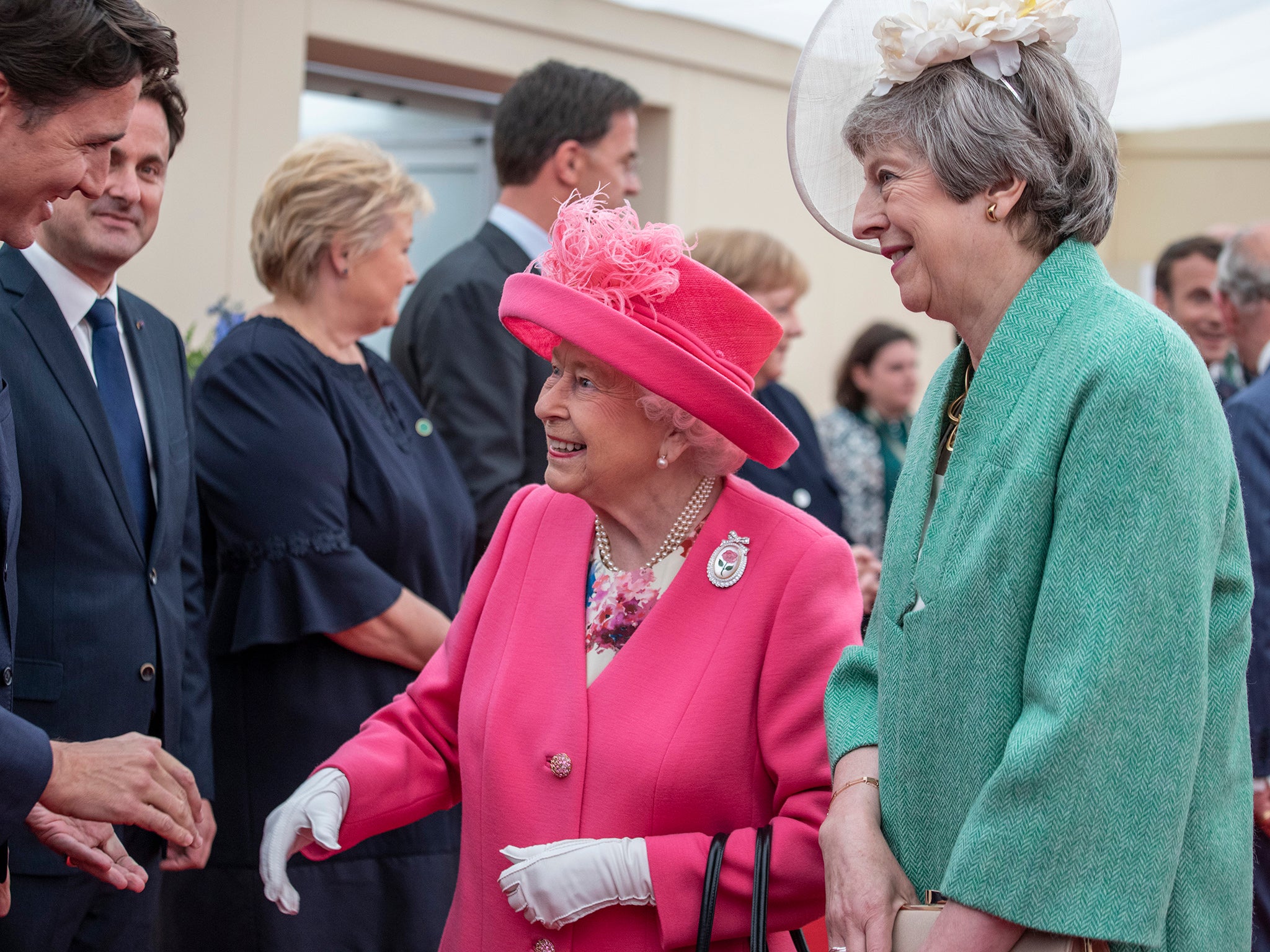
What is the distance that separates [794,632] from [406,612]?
4.26 ft

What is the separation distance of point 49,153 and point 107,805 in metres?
1.08

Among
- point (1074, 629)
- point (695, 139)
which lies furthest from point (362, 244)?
point (695, 139)

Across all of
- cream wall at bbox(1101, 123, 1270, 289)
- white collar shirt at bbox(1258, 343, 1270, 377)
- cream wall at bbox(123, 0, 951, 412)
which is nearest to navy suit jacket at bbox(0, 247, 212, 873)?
cream wall at bbox(123, 0, 951, 412)

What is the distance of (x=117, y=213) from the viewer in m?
2.79

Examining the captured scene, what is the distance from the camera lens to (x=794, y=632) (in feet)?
6.98

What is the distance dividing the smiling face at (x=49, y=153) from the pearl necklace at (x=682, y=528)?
1100mm

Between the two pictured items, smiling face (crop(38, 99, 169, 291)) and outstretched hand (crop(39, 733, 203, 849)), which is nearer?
outstretched hand (crop(39, 733, 203, 849))

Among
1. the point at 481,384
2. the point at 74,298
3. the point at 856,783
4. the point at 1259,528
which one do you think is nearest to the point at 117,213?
the point at 74,298

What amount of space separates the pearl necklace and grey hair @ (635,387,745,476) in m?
0.03

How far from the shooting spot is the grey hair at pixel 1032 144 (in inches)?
65.7

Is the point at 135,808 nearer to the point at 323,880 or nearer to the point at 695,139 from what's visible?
the point at 323,880

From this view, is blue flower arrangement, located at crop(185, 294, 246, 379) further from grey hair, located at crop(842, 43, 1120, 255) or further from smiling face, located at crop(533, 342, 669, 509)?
grey hair, located at crop(842, 43, 1120, 255)

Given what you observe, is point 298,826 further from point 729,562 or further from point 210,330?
point 210,330

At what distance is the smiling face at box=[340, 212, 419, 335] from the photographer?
341 cm
